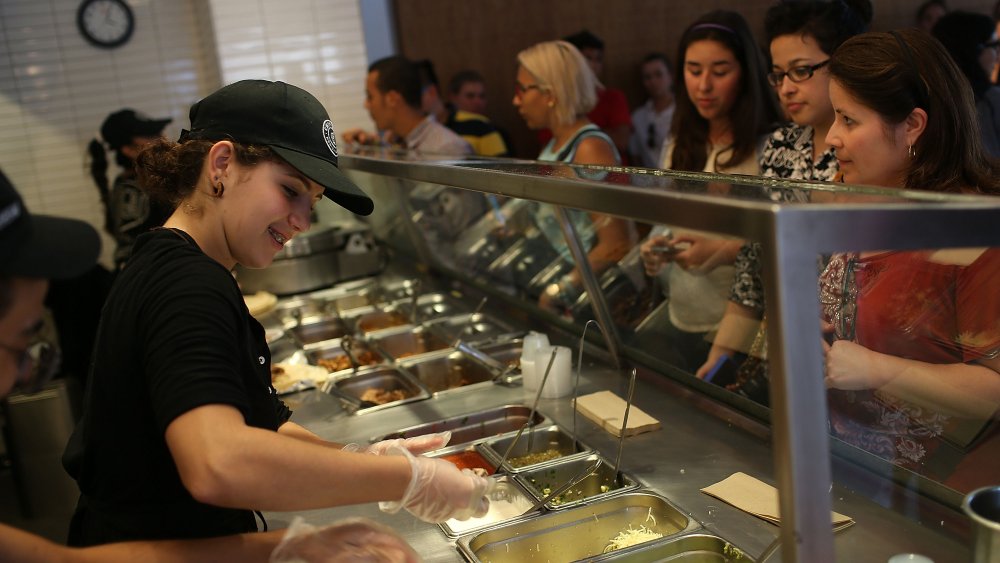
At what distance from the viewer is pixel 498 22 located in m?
6.85

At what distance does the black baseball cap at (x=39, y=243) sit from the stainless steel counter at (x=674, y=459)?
94 cm

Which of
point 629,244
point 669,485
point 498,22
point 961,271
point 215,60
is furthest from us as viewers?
point 498,22

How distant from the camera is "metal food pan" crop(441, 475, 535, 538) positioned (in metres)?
1.81

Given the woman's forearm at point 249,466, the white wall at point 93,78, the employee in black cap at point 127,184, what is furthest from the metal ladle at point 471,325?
the white wall at point 93,78

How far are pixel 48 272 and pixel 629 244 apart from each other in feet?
5.95

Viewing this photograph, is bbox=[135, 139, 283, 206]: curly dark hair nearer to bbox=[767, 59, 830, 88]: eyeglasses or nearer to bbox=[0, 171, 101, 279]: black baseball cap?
bbox=[0, 171, 101, 279]: black baseball cap

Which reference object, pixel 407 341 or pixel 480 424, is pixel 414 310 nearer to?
pixel 407 341

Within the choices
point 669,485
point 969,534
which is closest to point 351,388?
point 669,485

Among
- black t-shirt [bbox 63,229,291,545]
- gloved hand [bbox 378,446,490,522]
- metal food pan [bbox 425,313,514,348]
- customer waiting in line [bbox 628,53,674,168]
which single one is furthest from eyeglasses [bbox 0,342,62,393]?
customer waiting in line [bbox 628,53,674,168]

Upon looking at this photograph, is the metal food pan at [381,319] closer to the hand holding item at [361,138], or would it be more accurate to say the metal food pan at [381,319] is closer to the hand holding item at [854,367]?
the hand holding item at [361,138]

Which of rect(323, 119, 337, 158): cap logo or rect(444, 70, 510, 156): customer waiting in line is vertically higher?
rect(323, 119, 337, 158): cap logo

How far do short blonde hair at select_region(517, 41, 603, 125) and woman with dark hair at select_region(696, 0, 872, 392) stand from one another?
3.50ft

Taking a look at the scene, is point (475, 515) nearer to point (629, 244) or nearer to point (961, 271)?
point (961, 271)

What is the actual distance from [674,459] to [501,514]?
44 centimetres
